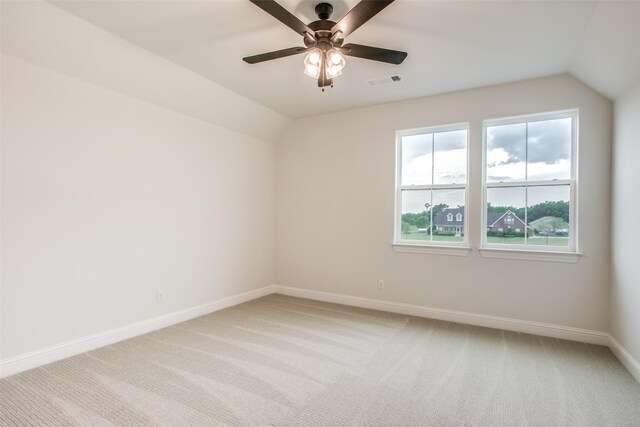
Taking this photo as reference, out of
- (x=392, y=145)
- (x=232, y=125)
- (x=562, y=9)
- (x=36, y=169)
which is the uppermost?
(x=562, y=9)

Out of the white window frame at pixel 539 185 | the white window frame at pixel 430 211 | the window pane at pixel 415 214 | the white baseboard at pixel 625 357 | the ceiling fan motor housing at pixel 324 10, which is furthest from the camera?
the window pane at pixel 415 214

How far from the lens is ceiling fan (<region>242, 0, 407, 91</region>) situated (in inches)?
77.4

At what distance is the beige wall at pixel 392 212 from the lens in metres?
3.20

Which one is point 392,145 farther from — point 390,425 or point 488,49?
point 390,425

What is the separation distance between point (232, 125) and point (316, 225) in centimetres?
185

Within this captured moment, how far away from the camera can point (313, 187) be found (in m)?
4.86

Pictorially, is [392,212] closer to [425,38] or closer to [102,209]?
[425,38]

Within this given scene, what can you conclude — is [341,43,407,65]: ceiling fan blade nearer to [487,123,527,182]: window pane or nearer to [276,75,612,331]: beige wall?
[276,75,612,331]: beige wall

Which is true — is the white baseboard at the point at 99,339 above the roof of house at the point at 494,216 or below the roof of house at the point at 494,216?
below

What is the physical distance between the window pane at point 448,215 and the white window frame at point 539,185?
26cm

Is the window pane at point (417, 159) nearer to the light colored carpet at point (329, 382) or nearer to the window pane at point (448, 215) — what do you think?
the window pane at point (448, 215)

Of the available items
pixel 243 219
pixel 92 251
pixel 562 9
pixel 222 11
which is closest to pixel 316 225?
pixel 243 219

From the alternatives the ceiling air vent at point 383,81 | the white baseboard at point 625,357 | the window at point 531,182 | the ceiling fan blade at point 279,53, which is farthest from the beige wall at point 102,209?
the white baseboard at point 625,357

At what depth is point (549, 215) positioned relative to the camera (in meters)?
3.46
